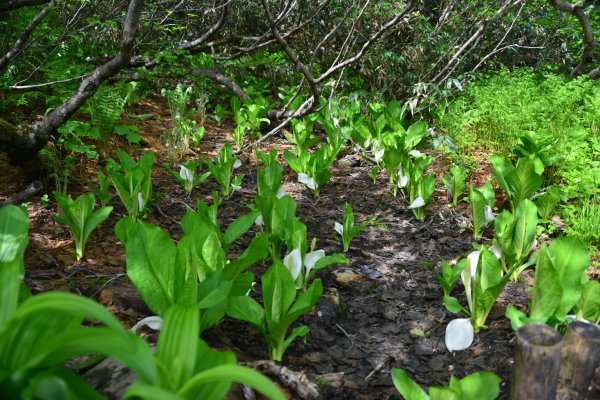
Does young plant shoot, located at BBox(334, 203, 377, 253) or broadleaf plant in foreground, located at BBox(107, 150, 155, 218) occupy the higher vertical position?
broadleaf plant in foreground, located at BBox(107, 150, 155, 218)

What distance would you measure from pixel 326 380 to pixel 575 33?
25.8 ft

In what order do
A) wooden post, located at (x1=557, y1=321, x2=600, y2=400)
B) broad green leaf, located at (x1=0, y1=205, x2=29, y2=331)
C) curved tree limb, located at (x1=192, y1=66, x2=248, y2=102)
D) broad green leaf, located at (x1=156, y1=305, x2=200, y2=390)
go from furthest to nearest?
curved tree limb, located at (x1=192, y1=66, x2=248, y2=102)
wooden post, located at (x1=557, y1=321, x2=600, y2=400)
broad green leaf, located at (x1=0, y1=205, x2=29, y2=331)
broad green leaf, located at (x1=156, y1=305, x2=200, y2=390)

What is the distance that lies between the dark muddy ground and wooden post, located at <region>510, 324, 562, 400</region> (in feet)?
0.87

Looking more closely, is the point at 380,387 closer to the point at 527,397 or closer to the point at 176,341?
the point at 527,397

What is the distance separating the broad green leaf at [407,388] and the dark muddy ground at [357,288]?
200mm

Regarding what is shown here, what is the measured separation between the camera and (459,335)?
212cm

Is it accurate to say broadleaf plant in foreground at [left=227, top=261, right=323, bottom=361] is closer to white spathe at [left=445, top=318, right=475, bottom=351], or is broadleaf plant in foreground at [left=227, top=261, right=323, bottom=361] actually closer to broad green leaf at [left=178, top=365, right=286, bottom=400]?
white spathe at [left=445, top=318, right=475, bottom=351]

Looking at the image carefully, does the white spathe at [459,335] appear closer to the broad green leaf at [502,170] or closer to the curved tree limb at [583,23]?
the broad green leaf at [502,170]

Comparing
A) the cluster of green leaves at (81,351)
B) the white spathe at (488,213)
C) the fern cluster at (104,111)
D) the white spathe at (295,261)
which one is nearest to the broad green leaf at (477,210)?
the white spathe at (488,213)

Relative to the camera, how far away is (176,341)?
1.13 m

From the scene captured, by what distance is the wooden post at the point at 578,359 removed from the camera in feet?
5.02

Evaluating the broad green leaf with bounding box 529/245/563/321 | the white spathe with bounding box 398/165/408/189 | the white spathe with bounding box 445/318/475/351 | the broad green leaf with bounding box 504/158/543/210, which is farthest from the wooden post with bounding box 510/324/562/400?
the white spathe with bounding box 398/165/408/189

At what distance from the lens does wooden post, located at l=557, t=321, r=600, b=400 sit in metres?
1.53

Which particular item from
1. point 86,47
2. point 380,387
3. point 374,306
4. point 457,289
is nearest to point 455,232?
→ point 457,289
